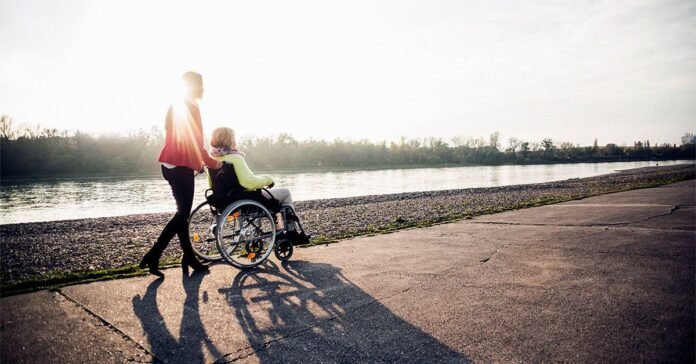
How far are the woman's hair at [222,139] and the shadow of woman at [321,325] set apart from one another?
1.59m

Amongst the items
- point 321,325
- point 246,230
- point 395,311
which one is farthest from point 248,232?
point 395,311

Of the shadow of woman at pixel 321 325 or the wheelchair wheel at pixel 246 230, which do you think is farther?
the wheelchair wheel at pixel 246 230

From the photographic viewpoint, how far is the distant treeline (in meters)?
56.2

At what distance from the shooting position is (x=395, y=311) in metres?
2.92

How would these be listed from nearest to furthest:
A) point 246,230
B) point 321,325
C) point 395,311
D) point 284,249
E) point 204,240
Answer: point 321,325 → point 395,311 → point 246,230 → point 284,249 → point 204,240

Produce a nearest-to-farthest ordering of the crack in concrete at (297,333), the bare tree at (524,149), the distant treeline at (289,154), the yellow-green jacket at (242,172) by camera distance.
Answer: the crack in concrete at (297,333)
the yellow-green jacket at (242,172)
the distant treeline at (289,154)
the bare tree at (524,149)

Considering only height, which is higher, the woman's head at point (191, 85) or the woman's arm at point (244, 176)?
the woman's head at point (191, 85)

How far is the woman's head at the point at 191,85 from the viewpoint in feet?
14.0

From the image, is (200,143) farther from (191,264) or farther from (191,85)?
(191,264)

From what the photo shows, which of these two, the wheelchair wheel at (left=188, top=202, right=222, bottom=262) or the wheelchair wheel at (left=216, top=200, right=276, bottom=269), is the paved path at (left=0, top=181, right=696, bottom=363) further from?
the wheelchair wheel at (left=188, top=202, right=222, bottom=262)

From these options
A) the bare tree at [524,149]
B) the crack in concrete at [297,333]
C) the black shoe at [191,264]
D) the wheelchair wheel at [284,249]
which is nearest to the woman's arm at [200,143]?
the black shoe at [191,264]

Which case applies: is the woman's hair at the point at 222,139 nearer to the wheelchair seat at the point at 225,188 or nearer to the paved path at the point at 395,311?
the wheelchair seat at the point at 225,188

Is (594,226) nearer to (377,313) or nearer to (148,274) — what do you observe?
(377,313)

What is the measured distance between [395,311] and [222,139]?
283 cm
